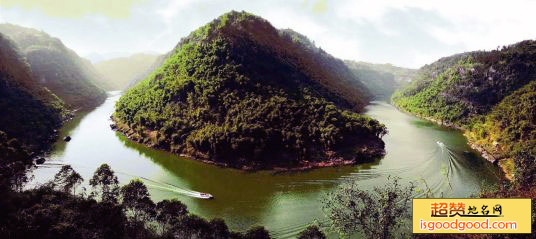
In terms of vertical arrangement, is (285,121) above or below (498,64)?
below

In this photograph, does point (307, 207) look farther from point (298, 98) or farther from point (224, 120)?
point (298, 98)

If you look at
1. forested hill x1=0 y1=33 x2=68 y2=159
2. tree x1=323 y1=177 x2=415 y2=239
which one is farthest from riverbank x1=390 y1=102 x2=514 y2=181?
forested hill x1=0 y1=33 x2=68 y2=159

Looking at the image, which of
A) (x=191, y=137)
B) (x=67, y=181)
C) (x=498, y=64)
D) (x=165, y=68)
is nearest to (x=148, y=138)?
(x=191, y=137)

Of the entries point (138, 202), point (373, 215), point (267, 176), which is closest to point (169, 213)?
point (138, 202)

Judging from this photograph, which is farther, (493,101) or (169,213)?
(493,101)

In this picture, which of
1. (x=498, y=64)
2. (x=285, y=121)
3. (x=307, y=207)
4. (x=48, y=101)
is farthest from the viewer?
(x=498, y=64)

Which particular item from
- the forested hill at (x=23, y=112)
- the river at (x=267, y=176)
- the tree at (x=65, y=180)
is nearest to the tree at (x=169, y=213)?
the river at (x=267, y=176)

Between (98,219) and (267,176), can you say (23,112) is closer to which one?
(267,176)
